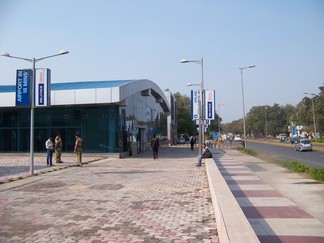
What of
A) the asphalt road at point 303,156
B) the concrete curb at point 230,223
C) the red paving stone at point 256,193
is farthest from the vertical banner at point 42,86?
the asphalt road at point 303,156

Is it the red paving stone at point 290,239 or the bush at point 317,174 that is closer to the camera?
the red paving stone at point 290,239

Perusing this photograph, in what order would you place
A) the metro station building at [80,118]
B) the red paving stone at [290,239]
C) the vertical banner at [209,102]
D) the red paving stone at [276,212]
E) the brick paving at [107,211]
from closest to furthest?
1. the red paving stone at [290,239]
2. the brick paving at [107,211]
3. the red paving stone at [276,212]
4. the metro station building at [80,118]
5. the vertical banner at [209,102]

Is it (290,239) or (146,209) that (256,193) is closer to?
(146,209)

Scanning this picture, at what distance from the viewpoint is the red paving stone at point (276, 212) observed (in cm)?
812

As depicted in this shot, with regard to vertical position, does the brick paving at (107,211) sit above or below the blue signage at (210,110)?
below

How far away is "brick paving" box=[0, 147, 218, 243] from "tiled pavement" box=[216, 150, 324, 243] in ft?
3.18

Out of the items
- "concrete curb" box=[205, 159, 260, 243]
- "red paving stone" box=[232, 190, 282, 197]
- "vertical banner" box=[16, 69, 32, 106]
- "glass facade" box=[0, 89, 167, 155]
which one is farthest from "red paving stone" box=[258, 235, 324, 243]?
"glass facade" box=[0, 89, 167, 155]

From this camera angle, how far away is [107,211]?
8.50m

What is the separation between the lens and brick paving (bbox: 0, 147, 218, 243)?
6.49 m

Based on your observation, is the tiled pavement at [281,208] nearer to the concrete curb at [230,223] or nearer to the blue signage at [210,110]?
the concrete curb at [230,223]

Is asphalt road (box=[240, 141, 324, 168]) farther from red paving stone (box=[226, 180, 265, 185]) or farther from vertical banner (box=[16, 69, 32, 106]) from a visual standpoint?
vertical banner (box=[16, 69, 32, 106])

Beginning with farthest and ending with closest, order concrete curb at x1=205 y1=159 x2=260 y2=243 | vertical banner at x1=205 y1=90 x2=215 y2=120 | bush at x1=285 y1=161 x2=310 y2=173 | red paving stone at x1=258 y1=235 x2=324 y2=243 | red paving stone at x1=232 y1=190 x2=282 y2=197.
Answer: vertical banner at x1=205 y1=90 x2=215 y2=120 → bush at x1=285 y1=161 x2=310 y2=173 → red paving stone at x1=232 y1=190 x2=282 y2=197 → red paving stone at x1=258 y1=235 x2=324 y2=243 → concrete curb at x1=205 y1=159 x2=260 y2=243

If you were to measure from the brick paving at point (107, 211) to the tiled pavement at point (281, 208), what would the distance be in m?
A: 0.97

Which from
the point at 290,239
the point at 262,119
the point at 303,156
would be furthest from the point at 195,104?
the point at 262,119
